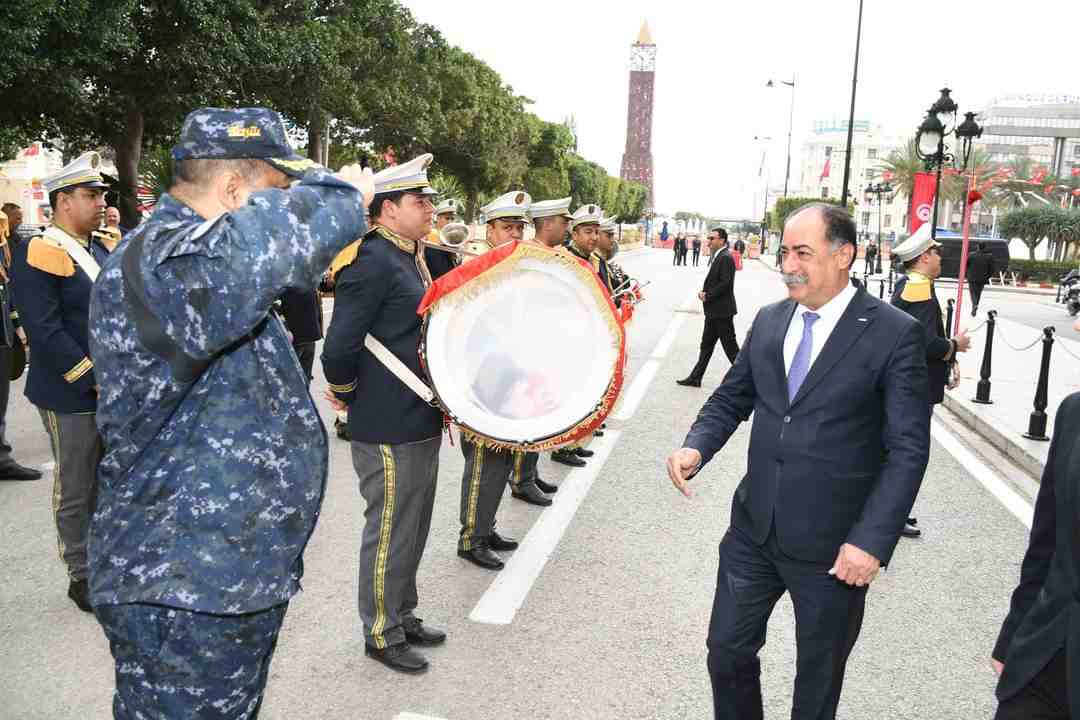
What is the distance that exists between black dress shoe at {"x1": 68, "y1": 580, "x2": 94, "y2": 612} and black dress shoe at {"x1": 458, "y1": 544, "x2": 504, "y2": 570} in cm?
203

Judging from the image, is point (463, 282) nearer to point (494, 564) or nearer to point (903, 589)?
point (494, 564)

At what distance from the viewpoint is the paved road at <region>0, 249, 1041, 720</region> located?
3.90 m

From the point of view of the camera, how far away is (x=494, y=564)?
545 centimetres

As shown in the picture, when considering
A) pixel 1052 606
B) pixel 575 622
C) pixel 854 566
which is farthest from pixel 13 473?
pixel 1052 606

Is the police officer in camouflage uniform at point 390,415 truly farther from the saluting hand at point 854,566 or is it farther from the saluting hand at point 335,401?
the saluting hand at point 854,566

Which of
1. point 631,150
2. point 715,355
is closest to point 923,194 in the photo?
point 715,355

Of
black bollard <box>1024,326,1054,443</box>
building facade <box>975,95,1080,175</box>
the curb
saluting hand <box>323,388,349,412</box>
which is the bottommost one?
the curb

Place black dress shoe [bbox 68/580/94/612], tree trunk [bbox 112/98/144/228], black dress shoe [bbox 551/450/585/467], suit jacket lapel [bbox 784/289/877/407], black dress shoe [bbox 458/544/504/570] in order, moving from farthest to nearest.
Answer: tree trunk [bbox 112/98/144/228] → black dress shoe [bbox 551/450/585/467] → black dress shoe [bbox 458/544/504/570] → black dress shoe [bbox 68/580/94/612] → suit jacket lapel [bbox 784/289/877/407]

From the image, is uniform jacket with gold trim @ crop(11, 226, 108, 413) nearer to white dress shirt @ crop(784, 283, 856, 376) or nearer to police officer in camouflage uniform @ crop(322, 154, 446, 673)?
police officer in camouflage uniform @ crop(322, 154, 446, 673)

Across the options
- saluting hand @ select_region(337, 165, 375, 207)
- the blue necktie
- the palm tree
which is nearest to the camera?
saluting hand @ select_region(337, 165, 375, 207)

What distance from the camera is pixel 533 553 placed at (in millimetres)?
5754

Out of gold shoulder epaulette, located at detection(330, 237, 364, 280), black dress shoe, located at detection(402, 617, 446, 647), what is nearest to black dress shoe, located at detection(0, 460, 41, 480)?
black dress shoe, located at detection(402, 617, 446, 647)

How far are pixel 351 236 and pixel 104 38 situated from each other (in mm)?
17044

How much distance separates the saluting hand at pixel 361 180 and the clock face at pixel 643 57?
7689 inches
